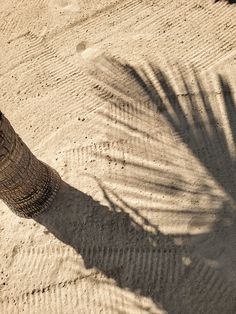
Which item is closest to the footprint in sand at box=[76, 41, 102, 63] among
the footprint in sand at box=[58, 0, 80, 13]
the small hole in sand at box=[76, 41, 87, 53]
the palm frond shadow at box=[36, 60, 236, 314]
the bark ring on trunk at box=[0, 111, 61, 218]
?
the small hole in sand at box=[76, 41, 87, 53]

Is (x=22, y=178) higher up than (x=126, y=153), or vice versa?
(x=22, y=178)

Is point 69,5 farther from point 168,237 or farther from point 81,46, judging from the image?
point 168,237

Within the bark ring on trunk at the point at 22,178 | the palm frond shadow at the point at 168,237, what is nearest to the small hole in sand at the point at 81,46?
the palm frond shadow at the point at 168,237

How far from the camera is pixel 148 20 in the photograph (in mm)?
7363

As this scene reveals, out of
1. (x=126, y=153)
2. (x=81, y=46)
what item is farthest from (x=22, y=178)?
(x=81, y=46)

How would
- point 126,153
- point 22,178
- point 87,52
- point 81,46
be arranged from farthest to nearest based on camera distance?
point 81,46, point 87,52, point 126,153, point 22,178

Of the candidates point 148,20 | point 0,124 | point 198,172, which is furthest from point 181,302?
point 148,20

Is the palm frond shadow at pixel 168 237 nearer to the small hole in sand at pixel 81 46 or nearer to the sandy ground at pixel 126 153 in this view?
the sandy ground at pixel 126 153

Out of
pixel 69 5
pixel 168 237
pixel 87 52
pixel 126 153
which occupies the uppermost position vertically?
pixel 69 5

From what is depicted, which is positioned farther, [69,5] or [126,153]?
[69,5]

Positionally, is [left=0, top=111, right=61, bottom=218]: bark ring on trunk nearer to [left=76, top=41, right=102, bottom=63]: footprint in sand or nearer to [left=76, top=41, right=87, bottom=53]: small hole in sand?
[left=76, top=41, right=102, bottom=63]: footprint in sand

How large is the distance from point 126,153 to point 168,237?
4.55ft

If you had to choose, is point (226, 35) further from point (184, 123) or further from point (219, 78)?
point (184, 123)

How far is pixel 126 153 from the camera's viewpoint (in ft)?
19.4
